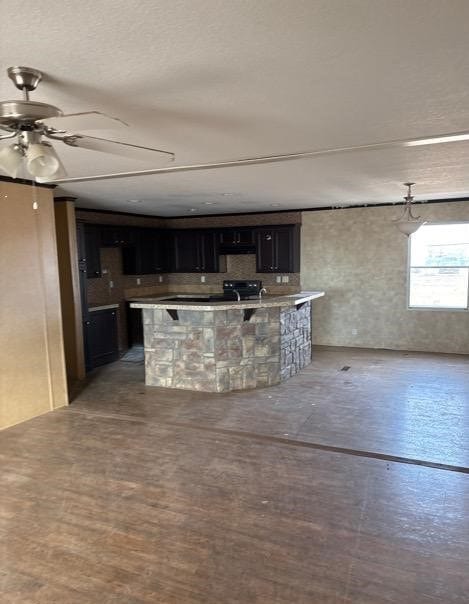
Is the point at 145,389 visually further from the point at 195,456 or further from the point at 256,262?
the point at 256,262

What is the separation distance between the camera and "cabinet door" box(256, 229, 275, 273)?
792 centimetres

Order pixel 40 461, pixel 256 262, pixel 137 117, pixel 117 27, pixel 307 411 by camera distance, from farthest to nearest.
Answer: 1. pixel 256 262
2. pixel 307 411
3. pixel 40 461
4. pixel 137 117
5. pixel 117 27

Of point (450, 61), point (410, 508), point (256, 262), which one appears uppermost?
point (450, 61)

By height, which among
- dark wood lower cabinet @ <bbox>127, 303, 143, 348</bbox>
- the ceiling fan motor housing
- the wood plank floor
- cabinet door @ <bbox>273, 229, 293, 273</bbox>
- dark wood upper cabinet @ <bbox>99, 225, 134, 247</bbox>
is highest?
the ceiling fan motor housing

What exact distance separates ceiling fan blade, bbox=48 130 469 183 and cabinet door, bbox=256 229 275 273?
402cm

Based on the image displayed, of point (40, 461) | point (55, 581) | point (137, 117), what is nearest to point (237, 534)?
point (55, 581)

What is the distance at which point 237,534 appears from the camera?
2621 millimetres

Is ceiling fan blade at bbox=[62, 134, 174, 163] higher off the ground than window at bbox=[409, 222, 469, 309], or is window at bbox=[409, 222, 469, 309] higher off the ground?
ceiling fan blade at bbox=[62, 134, 174, 163]

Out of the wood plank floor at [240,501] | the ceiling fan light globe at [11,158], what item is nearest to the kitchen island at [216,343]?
the wood plank floor at [240,501]

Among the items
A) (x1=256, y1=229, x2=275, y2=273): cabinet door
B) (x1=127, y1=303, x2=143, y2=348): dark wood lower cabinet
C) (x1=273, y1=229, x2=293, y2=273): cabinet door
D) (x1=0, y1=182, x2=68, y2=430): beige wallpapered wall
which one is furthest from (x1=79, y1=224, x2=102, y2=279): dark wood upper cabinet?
(x1=273, y1=229, x2=293, y2=273): cabinet door

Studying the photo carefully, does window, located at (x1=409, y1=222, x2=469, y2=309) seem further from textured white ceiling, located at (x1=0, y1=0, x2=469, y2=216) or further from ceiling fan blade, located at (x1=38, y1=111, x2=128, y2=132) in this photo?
ceiling fan blade, located at (x1=38, y1=111, x2=128, y2=132)

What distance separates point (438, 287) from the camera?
23.7ft

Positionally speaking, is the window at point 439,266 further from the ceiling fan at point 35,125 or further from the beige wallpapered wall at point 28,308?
the ceiling fan at point 35,125

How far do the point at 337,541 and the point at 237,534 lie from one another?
60 centimetres
